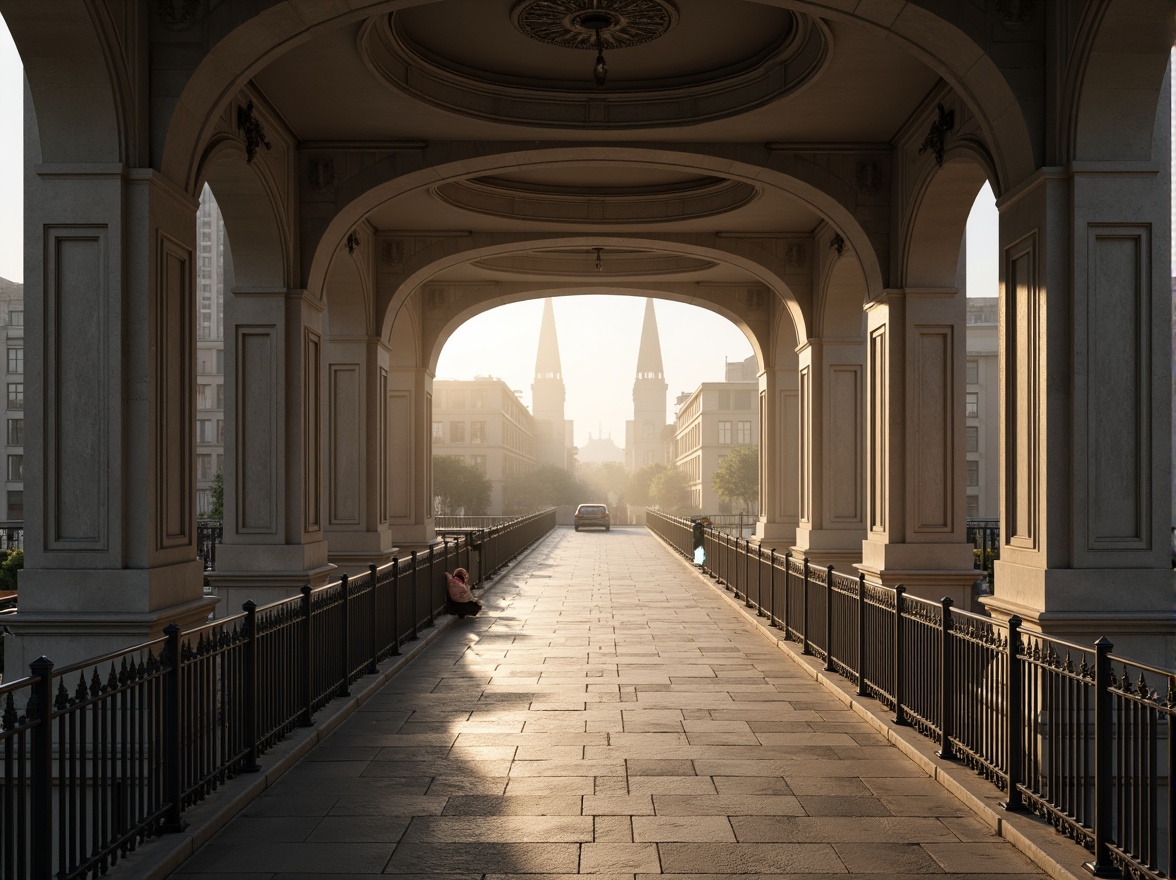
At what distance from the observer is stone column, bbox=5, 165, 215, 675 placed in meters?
7.43

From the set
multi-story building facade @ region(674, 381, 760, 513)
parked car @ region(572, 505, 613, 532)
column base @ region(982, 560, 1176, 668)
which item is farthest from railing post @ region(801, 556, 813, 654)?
multi-story building facade @ region(674, 381, 760, 513)

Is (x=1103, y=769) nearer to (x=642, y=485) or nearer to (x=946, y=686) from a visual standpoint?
(x=946, y=686)

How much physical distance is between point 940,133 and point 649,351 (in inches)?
6818

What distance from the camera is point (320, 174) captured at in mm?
13125

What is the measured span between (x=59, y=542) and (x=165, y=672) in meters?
2.65

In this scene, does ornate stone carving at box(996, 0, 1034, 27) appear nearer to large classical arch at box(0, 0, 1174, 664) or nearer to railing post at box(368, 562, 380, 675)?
large classical arch at box(0, 0, 1174, 664)

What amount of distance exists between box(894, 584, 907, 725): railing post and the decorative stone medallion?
562 centimetres

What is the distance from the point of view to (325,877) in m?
5.02

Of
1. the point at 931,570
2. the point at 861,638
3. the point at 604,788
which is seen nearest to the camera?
the point at 604,788

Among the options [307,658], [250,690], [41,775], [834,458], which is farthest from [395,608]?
[834,458]

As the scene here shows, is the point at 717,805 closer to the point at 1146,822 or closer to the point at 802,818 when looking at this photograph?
the point at 802,818

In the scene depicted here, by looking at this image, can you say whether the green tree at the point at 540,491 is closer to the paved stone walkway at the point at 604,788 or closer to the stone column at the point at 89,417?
the paved stone walkway at the point at 604,788

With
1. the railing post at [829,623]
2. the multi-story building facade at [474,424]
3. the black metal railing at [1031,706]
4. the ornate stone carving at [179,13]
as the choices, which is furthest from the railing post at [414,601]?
the multi-story building facade at [474,424]

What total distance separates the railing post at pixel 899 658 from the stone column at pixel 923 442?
168 inches
